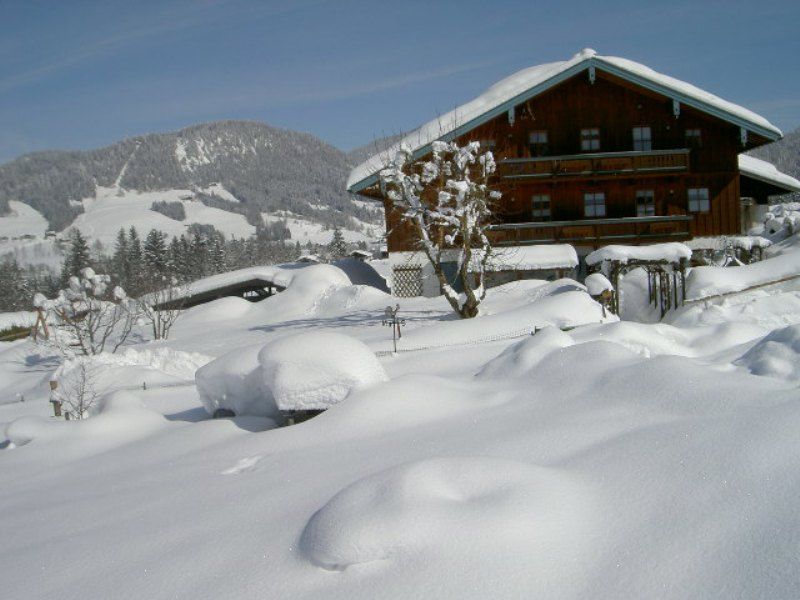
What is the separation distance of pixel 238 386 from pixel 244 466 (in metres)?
2.43

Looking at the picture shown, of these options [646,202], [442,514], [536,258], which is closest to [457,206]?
[536,258]

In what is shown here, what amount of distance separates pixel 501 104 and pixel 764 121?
36.8ft

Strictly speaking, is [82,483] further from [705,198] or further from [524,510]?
[705,198]

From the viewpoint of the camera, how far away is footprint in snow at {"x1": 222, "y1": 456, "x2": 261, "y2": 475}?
6.18 m

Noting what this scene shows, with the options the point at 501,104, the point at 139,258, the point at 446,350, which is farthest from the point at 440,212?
the point at 139,258

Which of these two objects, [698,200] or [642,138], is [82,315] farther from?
[698,200]

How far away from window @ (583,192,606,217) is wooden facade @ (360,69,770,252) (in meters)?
0.05

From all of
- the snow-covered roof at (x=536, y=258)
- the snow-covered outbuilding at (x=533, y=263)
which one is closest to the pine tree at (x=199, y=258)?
the snow-covered outbuilding at (x=533, y=263)

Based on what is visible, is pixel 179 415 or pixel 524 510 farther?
pixel 179 415

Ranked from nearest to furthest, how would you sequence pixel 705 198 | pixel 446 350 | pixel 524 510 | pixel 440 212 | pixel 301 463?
pixel 524 510 < pixel 301 463 < pixel 446 350 < pixel 440 212 < pixel 705 198

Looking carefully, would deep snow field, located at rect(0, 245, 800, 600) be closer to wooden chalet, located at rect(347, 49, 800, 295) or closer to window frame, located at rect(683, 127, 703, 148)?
wooden chalet, located at rect(347, 49, 800, 295)

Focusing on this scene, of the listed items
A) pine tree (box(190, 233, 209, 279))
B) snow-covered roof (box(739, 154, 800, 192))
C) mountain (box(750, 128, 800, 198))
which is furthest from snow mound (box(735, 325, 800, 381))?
mountain (box(750, 128, 800, 198))

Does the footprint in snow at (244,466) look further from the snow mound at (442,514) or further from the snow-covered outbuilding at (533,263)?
the snow-covered outbuilding at (533,263)

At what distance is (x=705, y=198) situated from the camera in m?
29.0
